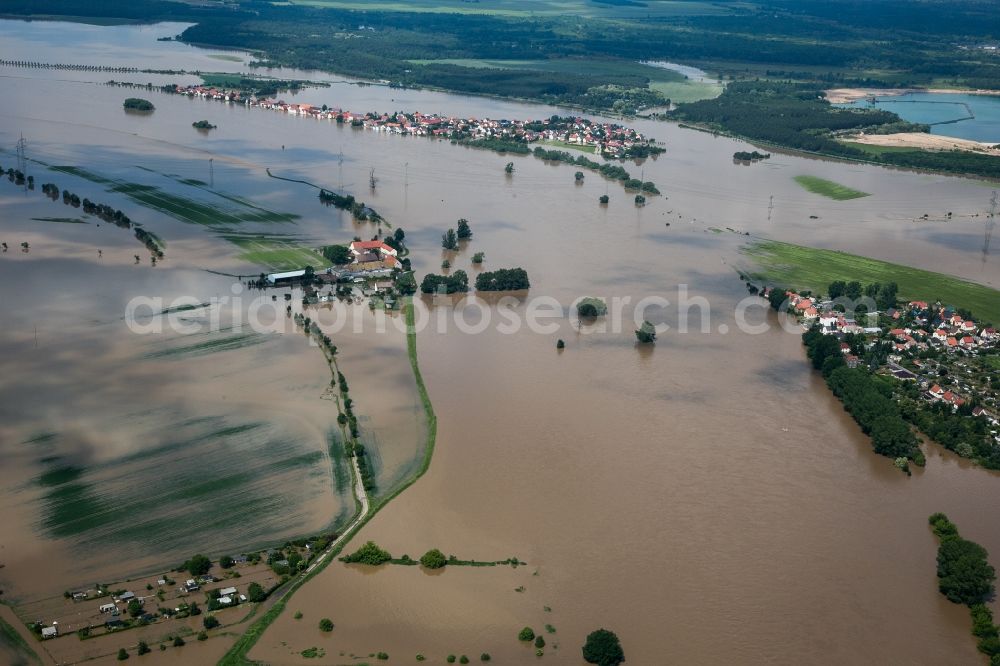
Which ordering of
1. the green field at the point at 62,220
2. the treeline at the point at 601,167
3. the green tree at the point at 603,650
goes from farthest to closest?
the treeline at the point at 601,167
the green field at the point at 62,220
the green tree at the point at 603,650

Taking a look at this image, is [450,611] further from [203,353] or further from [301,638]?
[203,353]

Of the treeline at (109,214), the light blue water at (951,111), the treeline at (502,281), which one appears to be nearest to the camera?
the treeline at (502,281)

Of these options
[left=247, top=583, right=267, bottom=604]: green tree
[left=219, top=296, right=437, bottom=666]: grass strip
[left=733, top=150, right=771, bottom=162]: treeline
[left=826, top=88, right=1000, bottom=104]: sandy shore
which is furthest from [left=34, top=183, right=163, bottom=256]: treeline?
[left=826, top=88, right=1000, bottom=104]: sandy shore

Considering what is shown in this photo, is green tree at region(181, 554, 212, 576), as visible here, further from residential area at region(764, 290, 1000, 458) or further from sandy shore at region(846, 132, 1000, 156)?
sandy shore at region(846, 132, 1000, 156)

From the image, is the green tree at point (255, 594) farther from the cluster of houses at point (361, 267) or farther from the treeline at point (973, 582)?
the cluster of houses at point (361, 267)

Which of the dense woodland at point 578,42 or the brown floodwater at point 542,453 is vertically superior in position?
the dense woodland at point 578,42

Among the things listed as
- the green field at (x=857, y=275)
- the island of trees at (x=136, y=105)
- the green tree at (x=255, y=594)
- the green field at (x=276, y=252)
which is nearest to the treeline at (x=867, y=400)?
the green field at (x=857, y=275)
